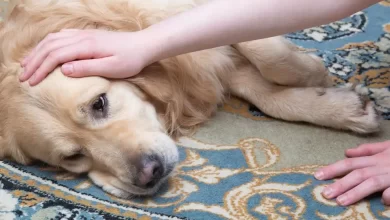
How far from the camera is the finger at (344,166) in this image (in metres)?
1.39

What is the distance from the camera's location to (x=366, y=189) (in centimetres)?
132

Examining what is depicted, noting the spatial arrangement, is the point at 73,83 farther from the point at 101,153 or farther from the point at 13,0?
the point at 13,0

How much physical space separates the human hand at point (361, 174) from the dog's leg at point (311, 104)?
0.41 feet

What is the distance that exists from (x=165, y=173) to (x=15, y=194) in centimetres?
41

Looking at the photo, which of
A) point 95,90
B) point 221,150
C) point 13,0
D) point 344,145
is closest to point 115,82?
point 95,90

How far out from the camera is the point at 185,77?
1606 mm

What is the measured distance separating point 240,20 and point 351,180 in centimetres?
50

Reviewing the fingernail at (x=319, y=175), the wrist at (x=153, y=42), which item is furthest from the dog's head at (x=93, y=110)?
the fingernail at (x=319, y=175)

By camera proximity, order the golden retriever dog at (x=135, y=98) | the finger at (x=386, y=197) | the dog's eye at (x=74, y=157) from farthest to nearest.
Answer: the dog's eye at (x=74, y=157) < the golden retriever dog at (x=135, y=98) < the finger at (x=386, y=197)

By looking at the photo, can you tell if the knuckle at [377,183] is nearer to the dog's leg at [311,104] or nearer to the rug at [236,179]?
the rug at [236,179]

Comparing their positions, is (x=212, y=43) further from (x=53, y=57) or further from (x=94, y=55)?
(x=53, y=57)

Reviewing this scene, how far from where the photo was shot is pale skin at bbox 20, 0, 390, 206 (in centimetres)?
133

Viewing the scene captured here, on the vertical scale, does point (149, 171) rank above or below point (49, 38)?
below

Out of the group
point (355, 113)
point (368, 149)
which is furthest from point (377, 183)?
point (355, 113)
